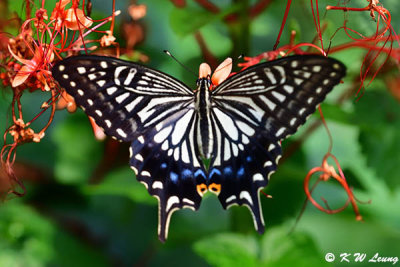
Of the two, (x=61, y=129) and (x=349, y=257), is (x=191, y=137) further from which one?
(x=349, y=257)

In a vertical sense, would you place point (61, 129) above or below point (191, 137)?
above

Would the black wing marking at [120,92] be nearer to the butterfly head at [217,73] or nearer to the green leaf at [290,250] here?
the butterfly head at [217,73]

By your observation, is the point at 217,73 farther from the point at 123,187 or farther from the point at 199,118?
the point at 123,187

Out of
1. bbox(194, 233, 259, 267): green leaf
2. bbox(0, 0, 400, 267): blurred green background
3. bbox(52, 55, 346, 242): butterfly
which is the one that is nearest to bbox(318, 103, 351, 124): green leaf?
bbox(0, 0, 400, 267): blurred green background

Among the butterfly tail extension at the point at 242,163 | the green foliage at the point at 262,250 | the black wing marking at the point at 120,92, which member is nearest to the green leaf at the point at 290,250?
the green foliage at the point at 262,250

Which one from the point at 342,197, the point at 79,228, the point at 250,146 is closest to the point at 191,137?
the point at 250,146

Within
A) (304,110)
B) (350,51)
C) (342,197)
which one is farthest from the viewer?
(342,197)

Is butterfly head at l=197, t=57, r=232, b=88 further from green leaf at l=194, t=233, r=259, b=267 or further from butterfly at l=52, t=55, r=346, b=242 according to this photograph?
green leaf at l=194, t=233, r=259, b=267
